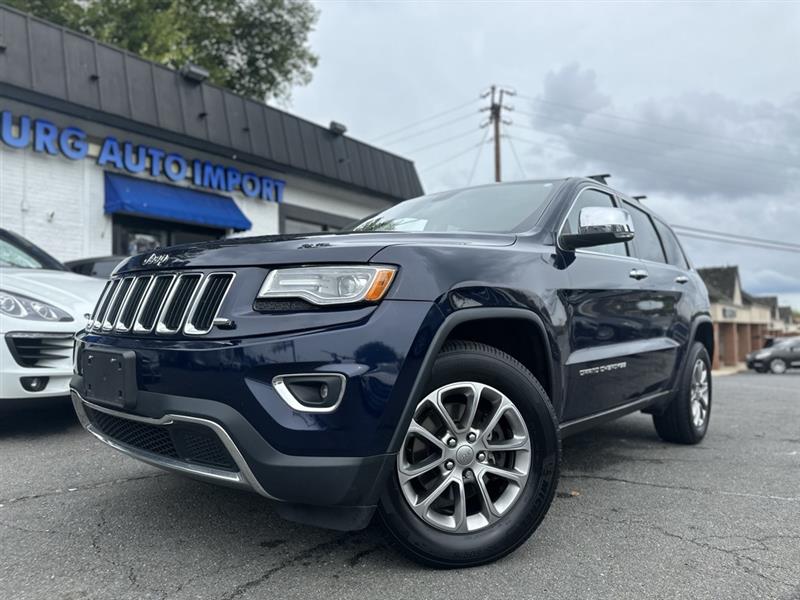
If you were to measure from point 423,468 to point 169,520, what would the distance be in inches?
50.2

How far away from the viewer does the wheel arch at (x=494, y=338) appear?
2172 mm

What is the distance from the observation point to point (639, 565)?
240 cm

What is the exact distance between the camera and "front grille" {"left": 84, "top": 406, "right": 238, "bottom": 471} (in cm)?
213

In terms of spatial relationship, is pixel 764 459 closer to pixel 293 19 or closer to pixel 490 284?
pixel 490 284

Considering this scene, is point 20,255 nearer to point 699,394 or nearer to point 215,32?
point 699,394

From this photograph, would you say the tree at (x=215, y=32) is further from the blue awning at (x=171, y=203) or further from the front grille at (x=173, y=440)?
the front grille at (x=173, y=440)

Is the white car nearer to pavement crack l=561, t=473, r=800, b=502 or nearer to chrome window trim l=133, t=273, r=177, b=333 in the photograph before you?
chrome window trim l=133, t=273, r=177, b=333

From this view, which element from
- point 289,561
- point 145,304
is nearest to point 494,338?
point 289,561

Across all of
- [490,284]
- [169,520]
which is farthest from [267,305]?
[169,520]

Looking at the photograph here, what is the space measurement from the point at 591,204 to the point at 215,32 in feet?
65.0

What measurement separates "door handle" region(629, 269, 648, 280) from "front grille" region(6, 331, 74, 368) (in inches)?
143

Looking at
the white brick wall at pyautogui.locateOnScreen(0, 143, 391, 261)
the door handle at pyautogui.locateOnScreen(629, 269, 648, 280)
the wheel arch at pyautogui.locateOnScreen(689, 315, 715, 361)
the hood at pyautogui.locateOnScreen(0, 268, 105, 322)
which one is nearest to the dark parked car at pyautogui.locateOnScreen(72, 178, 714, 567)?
the door handle at pyautogui.locateOnScreen(629, 269, 648, 280)

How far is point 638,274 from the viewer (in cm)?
377

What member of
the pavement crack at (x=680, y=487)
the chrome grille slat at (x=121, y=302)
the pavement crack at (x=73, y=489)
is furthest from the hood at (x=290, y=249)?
the pavement crack at (x=680, y=487)
